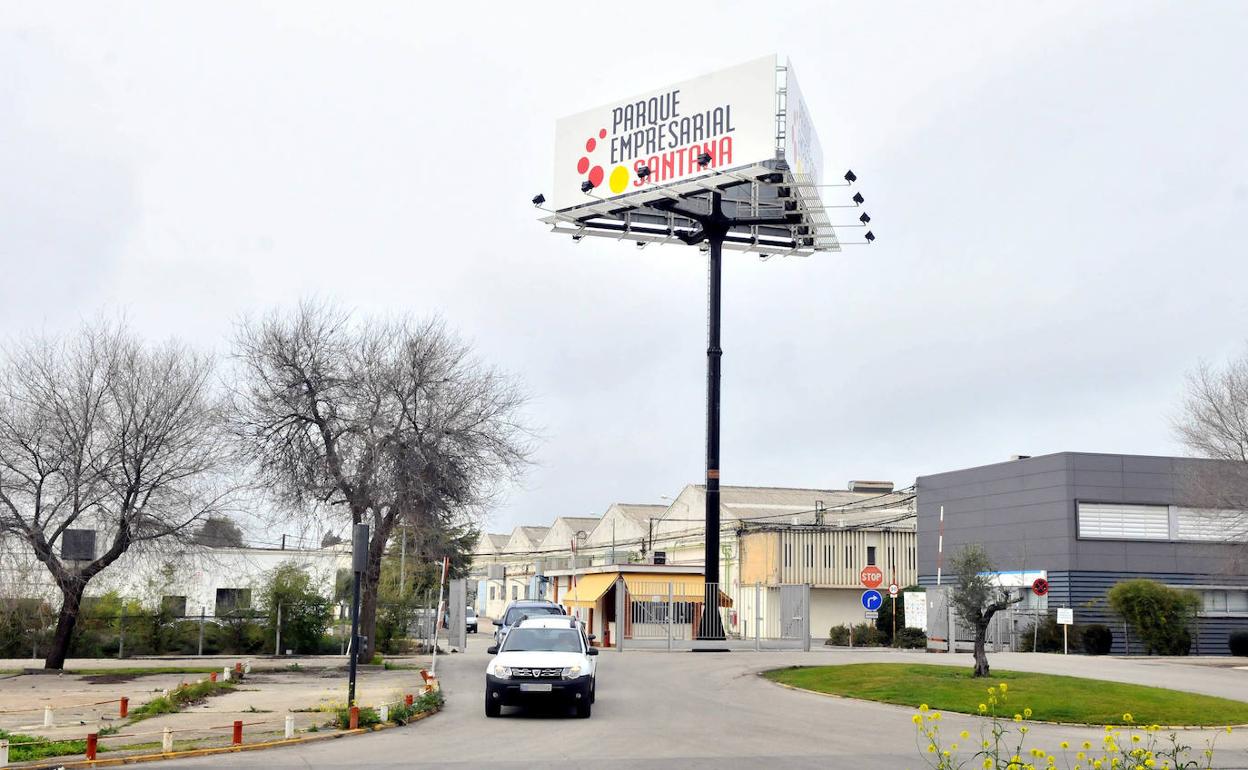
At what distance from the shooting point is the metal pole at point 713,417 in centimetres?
4094

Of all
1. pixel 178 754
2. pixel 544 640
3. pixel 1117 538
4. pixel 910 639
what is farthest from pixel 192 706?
pixel 1117 538

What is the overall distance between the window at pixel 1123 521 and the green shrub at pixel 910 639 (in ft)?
24.2

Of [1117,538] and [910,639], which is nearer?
[910,639]

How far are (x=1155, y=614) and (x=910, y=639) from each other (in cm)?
874

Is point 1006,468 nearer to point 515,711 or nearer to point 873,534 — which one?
point 873,534

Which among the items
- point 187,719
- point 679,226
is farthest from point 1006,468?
point 187,719

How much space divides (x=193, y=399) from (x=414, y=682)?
1087 centimetres

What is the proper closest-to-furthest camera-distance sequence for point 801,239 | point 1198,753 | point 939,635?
point 1198,753, point 939,635, point 801,239

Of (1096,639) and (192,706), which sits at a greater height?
(1096,639)

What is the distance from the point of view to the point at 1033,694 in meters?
21.5

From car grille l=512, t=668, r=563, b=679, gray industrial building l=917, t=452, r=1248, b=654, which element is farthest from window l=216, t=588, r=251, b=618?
gray industrial building l=917, t=452, r=1248, b=654

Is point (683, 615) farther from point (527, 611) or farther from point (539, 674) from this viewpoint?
point (539, 674)

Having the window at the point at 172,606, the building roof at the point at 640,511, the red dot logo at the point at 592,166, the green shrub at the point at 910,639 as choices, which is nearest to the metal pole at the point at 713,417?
the red dot logo at the point at 592,166

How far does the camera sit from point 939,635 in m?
39.6
